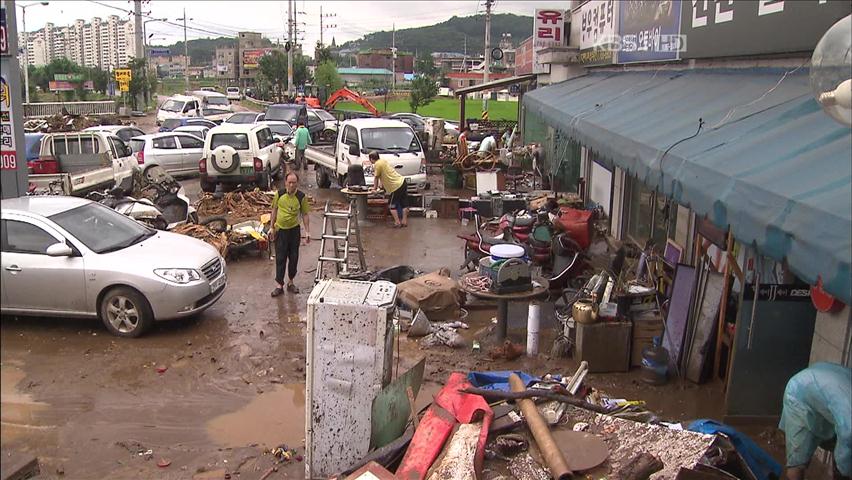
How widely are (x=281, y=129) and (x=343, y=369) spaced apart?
898 inches

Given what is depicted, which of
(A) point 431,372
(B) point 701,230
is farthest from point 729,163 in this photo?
(A) point 431,372

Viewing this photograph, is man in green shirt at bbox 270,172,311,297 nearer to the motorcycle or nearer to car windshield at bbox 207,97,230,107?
the motorcycle

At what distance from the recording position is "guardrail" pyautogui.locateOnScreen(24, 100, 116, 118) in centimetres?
4288

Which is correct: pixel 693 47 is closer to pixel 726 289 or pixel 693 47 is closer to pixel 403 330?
pixel 726 289

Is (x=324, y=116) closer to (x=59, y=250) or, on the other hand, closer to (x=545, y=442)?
(x=59, y=250)

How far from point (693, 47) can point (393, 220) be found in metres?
8.51

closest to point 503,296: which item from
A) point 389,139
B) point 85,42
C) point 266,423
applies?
point 266,423

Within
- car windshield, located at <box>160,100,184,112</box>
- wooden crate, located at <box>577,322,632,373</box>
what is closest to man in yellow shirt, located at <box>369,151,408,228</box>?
wooden crate, located at <box>577,322,632,373</box>

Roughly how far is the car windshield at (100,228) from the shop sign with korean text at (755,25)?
311 inches

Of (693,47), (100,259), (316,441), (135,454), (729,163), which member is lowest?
(135,454)

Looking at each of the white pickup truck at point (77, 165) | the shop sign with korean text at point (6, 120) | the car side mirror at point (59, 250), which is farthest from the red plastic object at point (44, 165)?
the car side mirror at point (59, 250)

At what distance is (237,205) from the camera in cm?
1772

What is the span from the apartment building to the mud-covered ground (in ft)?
382

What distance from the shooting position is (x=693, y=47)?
378 inches
